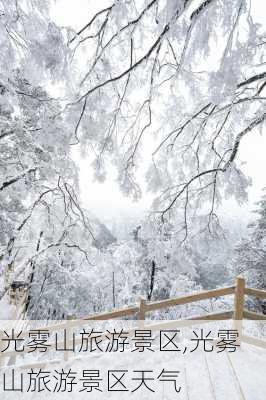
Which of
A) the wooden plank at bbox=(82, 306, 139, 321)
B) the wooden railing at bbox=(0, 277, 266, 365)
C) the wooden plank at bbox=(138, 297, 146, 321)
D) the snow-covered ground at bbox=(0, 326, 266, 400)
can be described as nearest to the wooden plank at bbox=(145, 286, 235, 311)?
the wooden railing at bbox=(0, 277, 266, 365)

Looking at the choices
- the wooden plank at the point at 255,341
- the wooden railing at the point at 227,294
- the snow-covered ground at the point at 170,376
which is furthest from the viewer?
the wooden plank at the point at 255,341

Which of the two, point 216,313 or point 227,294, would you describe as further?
point 216,313

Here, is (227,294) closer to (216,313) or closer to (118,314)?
(216,313)

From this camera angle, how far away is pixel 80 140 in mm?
3246

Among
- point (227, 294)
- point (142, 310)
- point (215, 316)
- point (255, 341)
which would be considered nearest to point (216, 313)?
point (215, 316)

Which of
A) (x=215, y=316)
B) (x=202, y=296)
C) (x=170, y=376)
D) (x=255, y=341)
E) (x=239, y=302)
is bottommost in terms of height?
(x=170, y=376)

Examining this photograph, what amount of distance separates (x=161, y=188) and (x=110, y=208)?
49157 mm

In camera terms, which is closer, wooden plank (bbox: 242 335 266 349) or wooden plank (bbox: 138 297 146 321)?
wooden plank (bbox: 242 335 266 349)

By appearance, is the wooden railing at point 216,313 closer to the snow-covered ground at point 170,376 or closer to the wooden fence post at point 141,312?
the wooden fence post at point 141,312

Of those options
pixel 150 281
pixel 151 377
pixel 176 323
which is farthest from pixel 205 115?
pixel 150 281

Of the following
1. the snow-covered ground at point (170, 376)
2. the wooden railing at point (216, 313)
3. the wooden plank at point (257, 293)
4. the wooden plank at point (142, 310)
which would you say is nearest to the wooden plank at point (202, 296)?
the wooden railing at point (216, 313)

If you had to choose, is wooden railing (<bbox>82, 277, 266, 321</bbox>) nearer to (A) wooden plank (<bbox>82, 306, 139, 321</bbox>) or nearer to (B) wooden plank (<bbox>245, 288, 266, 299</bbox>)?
(B) wooden plank (<bbox>245, 288, 266, 299</bbox>)

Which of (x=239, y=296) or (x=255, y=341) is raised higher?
(x=239, y=296)

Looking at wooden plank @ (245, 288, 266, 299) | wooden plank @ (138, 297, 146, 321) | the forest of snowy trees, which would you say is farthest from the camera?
wooden plank @ (138, 297, 146, 321)
